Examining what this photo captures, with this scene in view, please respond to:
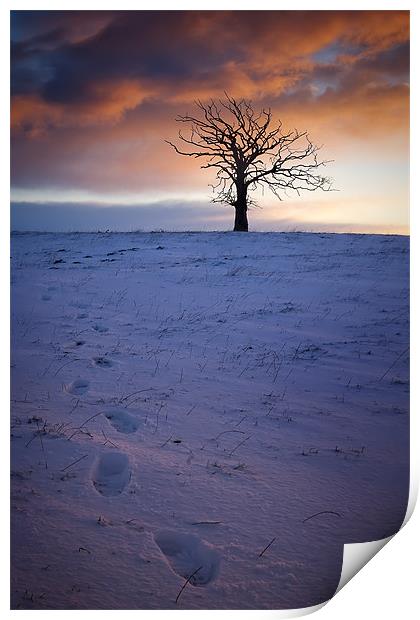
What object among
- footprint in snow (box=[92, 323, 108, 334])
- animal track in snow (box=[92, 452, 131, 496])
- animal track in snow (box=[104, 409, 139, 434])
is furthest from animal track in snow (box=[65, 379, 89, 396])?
footprint in snow (box=[92, 323, 108, 334])

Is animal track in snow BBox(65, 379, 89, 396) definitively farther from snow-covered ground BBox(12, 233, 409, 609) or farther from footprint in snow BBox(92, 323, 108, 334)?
footprint in snow BBox(92, 323, 108, 334)

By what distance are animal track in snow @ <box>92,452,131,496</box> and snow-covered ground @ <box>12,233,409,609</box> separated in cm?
1

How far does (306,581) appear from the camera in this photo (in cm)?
259

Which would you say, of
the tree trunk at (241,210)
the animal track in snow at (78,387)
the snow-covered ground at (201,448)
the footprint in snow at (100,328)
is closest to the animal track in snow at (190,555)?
the snow-covered ground at (201,448)

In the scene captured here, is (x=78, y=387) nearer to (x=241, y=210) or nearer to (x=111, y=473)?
(x=111, y=473)

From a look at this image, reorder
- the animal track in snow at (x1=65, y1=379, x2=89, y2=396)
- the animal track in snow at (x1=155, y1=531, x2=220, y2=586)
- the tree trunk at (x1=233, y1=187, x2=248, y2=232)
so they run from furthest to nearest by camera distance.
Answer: the tree trunk at (x1=233, y1=187, x2=248, y2=232) → the animal track in snow at (x1=65, y1=379, x2=89, y2=396) → the animal track in snow at (x1=155, y1=531, x2=220, y2=586)

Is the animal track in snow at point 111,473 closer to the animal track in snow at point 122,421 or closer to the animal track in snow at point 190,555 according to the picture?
the animal track in snow at point 122,421

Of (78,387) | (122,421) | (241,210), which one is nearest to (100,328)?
(78,387)

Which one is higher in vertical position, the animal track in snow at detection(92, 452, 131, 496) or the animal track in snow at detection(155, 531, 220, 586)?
the animal track in snow at detection(92, 452, 131, 496)

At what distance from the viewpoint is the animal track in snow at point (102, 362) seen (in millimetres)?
5566

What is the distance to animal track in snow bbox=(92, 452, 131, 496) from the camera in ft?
10.5

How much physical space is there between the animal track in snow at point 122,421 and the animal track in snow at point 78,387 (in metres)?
0.64

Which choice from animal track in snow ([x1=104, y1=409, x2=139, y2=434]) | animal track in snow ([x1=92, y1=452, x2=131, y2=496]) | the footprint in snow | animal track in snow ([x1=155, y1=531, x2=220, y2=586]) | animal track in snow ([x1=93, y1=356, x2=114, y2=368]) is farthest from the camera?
the footprint in snow
